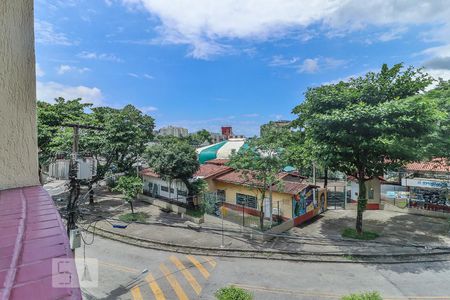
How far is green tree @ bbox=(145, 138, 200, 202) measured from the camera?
2255cm

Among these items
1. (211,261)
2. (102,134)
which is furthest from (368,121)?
(102,134)

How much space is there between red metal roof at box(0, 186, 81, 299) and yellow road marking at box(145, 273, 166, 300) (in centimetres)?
1075

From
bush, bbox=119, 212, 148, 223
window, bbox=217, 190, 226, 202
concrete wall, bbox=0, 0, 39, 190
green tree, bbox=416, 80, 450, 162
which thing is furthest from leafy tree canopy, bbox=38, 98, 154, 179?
green tree, bbox=416, 80, 450, 162

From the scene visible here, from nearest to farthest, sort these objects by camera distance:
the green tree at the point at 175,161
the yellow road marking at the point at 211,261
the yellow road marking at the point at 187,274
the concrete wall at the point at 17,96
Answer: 1. the concrete wall at the point at 17,96
2. the yellow road marking at the point at 187,274
3. the yellow road marking at the point at 211,261
4. the green tree at the point at 175,161

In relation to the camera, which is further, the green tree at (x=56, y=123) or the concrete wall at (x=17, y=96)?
the green tree at (x=56, y=123)

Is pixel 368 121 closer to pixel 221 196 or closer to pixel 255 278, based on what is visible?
pixel 255 278

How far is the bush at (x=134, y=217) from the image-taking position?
74.0 feet

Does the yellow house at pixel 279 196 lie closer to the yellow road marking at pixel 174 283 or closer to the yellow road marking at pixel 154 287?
the yellow road marking at pixel 174 283

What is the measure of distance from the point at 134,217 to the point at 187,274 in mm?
10434

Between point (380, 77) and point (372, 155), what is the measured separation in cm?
483

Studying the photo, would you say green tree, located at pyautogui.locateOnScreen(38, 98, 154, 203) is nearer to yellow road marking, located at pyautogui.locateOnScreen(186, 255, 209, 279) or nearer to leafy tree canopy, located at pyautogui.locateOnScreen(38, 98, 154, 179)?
leafy tree canopy, located at pyautogui.locateOnScreen(38, 98, 154, 179)

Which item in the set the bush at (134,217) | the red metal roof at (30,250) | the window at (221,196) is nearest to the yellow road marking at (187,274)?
the bush at (134,217)

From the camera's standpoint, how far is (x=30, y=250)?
175cm

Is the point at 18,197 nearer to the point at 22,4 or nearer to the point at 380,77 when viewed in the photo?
the point at 22,4
